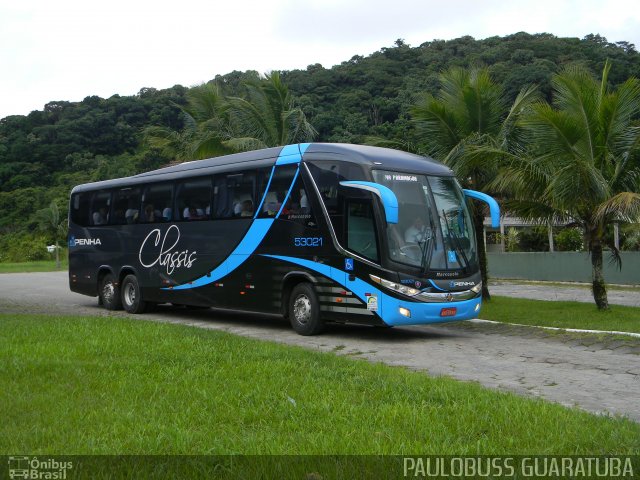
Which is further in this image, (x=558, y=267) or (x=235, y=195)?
(x=558, y=267)

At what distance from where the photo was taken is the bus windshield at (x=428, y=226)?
39.9 feet

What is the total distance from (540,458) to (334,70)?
51.6 m

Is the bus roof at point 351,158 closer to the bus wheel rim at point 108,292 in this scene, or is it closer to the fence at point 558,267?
the bus wheel rim at point 108,292

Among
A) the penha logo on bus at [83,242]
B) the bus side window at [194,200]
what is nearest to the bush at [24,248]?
the penha logo on bus at [83,242]

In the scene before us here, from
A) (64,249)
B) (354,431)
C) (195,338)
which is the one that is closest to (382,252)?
(195,338)

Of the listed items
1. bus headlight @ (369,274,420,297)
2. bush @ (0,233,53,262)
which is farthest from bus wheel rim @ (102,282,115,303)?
bush @ (0,233,53,262)

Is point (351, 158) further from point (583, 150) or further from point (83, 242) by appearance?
point (83, 242)

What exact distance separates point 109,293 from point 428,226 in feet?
31.8

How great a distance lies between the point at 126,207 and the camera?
1805cm

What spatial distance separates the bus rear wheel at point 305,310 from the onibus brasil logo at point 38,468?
27.4 ft

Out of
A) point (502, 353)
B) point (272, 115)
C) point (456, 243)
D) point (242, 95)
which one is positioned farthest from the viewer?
point (242, 95)

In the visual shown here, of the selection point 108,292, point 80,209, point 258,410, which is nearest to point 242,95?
point 80,209

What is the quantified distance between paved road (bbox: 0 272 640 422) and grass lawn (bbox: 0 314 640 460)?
1.13 meters

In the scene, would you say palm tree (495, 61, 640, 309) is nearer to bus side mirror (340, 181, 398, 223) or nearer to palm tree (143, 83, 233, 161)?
bus side mirror (340, 181, 398, 223)
